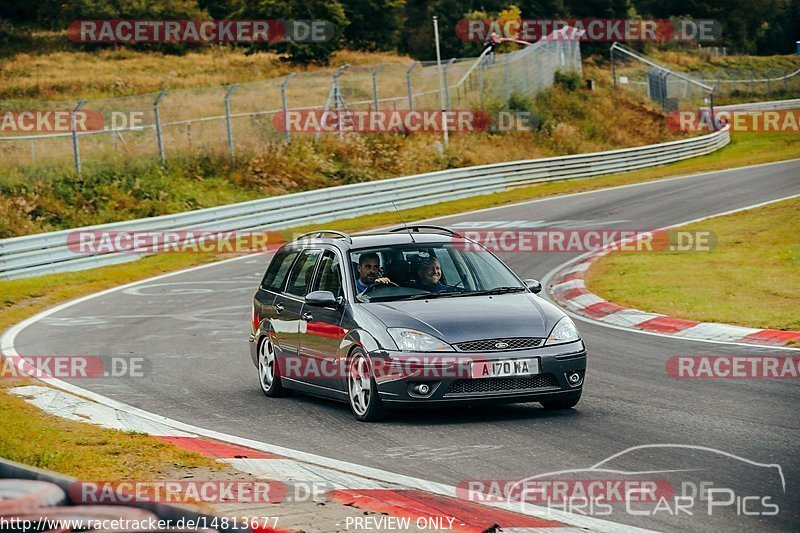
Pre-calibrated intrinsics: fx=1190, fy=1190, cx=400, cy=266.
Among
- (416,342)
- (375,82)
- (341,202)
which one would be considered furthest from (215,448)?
(375,82)

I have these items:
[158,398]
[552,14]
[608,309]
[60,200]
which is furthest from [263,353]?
[552,14]

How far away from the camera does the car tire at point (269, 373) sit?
1137 centimetres

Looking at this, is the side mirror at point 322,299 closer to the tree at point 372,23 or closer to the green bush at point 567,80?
the green bush at point 567,80

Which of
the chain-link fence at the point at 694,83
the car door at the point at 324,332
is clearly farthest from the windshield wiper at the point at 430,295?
the chain-link fence at the point at 694,83

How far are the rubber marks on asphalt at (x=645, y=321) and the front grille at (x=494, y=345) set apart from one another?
4611mm

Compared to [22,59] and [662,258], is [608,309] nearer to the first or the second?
[662,258]

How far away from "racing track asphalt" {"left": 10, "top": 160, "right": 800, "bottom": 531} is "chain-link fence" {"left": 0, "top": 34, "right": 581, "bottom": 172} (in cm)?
1351

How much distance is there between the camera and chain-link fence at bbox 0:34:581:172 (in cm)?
3106

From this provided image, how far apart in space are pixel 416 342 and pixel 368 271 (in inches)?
52.1

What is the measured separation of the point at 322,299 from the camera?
10172mm

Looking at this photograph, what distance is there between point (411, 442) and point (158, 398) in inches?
145

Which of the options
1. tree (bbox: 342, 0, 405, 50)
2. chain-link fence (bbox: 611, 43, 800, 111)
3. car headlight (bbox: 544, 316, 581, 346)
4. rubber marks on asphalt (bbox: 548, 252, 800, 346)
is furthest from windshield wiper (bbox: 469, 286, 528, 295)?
tree (bbox: 342, 0, 405, 50)

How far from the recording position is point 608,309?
1658cm

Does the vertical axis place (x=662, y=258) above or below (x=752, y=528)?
below
